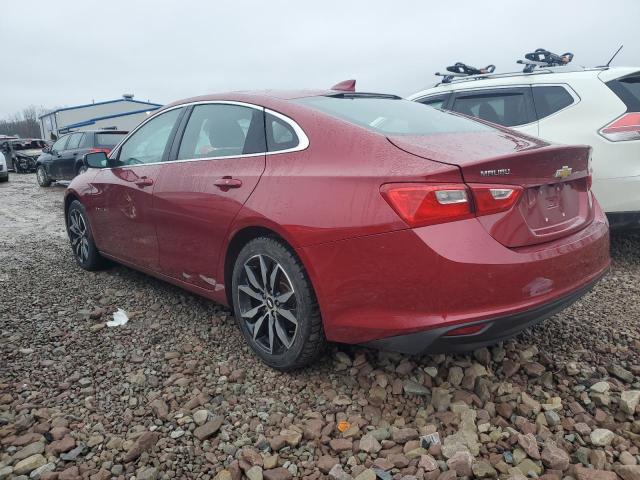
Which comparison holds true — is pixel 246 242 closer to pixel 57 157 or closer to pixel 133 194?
pixel 133 194

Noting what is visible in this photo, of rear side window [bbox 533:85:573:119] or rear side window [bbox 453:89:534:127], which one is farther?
rear side window [bbox 453:89:534:127]

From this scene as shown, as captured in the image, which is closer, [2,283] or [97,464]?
[97,464]

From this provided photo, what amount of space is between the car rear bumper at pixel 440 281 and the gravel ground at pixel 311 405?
424 mm

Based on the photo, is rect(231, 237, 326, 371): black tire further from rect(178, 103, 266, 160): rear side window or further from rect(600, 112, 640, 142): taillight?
rect(600, 112, 640, 142): taillight

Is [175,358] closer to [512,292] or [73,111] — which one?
[512,292]

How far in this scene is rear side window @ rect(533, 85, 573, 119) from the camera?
418 cm

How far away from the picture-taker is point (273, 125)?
266 cm

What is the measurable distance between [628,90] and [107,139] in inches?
428

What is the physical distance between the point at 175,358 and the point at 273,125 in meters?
1.47

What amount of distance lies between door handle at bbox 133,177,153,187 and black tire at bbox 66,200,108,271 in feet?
3.81

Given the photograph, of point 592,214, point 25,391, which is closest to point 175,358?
point 25,391

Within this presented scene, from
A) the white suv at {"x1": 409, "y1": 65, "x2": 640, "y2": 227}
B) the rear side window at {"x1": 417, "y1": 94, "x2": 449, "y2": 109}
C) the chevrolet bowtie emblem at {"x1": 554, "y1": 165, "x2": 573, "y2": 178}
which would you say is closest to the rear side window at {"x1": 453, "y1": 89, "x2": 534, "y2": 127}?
the white suv at {"x1": 409, "y1": 65, "x2": 640, "y2": 227}

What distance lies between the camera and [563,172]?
7.28 feet

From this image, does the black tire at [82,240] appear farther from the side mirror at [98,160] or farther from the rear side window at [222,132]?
the rear side window at [222,132]
